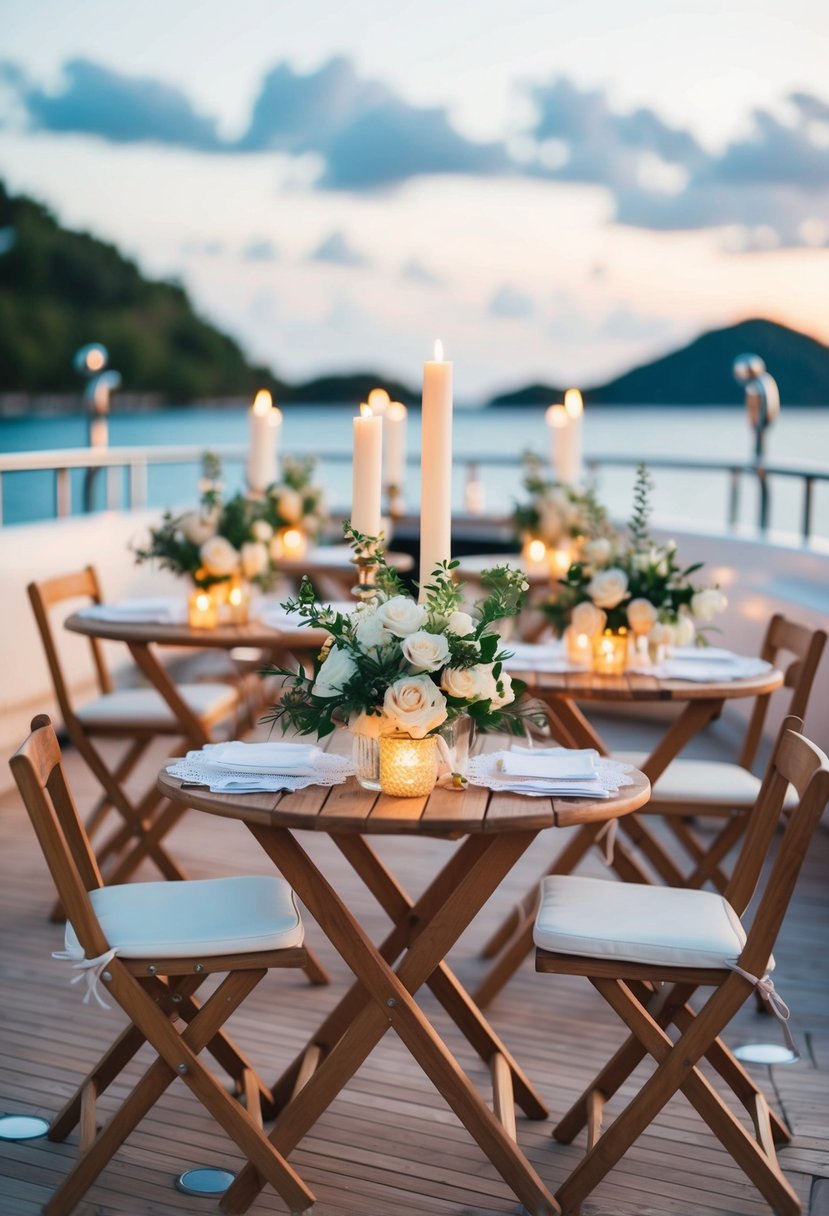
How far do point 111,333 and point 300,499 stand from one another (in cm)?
1635

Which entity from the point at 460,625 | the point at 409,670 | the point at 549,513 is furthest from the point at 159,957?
the point at 549,513

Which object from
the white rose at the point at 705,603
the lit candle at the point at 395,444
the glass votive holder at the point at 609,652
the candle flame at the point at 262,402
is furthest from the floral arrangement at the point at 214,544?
the lit candle at the point at 395,444

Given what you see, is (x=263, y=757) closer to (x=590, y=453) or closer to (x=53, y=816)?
(x=53, y=816)

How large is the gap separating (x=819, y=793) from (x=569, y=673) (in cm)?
138

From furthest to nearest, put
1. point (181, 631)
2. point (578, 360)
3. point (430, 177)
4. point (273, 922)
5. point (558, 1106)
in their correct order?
point (430, 177)
point (578, 360)
point (181, 631)
point (558, 1106)
point (273, 922)

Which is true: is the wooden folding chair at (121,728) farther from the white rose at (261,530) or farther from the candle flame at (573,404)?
the candle flame at (573,404)

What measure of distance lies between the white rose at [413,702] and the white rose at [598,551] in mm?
1381

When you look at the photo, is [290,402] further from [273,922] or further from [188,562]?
[273,922]

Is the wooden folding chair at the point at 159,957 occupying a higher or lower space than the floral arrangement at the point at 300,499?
lower

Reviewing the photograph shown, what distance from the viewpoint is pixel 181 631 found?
388 cm

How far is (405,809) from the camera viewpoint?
2.21 meters

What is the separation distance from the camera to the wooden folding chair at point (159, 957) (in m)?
2.23

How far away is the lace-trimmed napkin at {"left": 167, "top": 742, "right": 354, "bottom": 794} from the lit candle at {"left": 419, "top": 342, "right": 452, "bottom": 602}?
38cm

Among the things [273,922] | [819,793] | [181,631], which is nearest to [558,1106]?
[273,922]
